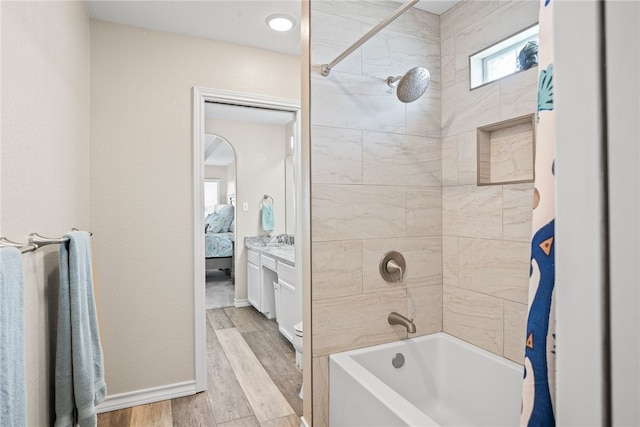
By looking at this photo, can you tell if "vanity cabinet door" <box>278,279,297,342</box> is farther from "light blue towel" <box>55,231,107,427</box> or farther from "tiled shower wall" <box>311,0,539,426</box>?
"light blue towel" <box>55,231,107,427</box>

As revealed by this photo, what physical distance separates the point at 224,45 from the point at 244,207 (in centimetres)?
→ 265

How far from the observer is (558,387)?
0.26 m

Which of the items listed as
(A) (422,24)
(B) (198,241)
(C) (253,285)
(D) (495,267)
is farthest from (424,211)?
(C) (253,285)

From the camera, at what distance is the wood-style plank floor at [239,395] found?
2145 mm

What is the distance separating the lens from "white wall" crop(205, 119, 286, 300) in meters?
4.83

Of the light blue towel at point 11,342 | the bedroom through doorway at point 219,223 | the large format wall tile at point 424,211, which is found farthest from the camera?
the bedroom through doorway at point 219,223

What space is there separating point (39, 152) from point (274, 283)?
9.27 ft

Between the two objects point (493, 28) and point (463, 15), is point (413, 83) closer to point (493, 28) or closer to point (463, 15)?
point (493, 28)

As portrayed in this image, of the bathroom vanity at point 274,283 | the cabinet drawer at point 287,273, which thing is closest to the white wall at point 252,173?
the bathroom vanity at point 274,283

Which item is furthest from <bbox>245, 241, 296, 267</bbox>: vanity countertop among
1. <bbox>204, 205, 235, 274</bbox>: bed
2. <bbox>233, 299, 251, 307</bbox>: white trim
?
<bbox>204, 205, 235, 274</bbox>: bed

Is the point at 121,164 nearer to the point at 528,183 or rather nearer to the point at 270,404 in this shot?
the point at 270,404

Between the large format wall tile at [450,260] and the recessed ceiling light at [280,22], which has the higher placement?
the recessed ceiling light at [280,22]

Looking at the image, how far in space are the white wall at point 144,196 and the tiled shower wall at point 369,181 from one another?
118 cm

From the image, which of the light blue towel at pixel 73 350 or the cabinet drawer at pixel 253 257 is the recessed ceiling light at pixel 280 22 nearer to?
the light blue towel at pixel 73 350
